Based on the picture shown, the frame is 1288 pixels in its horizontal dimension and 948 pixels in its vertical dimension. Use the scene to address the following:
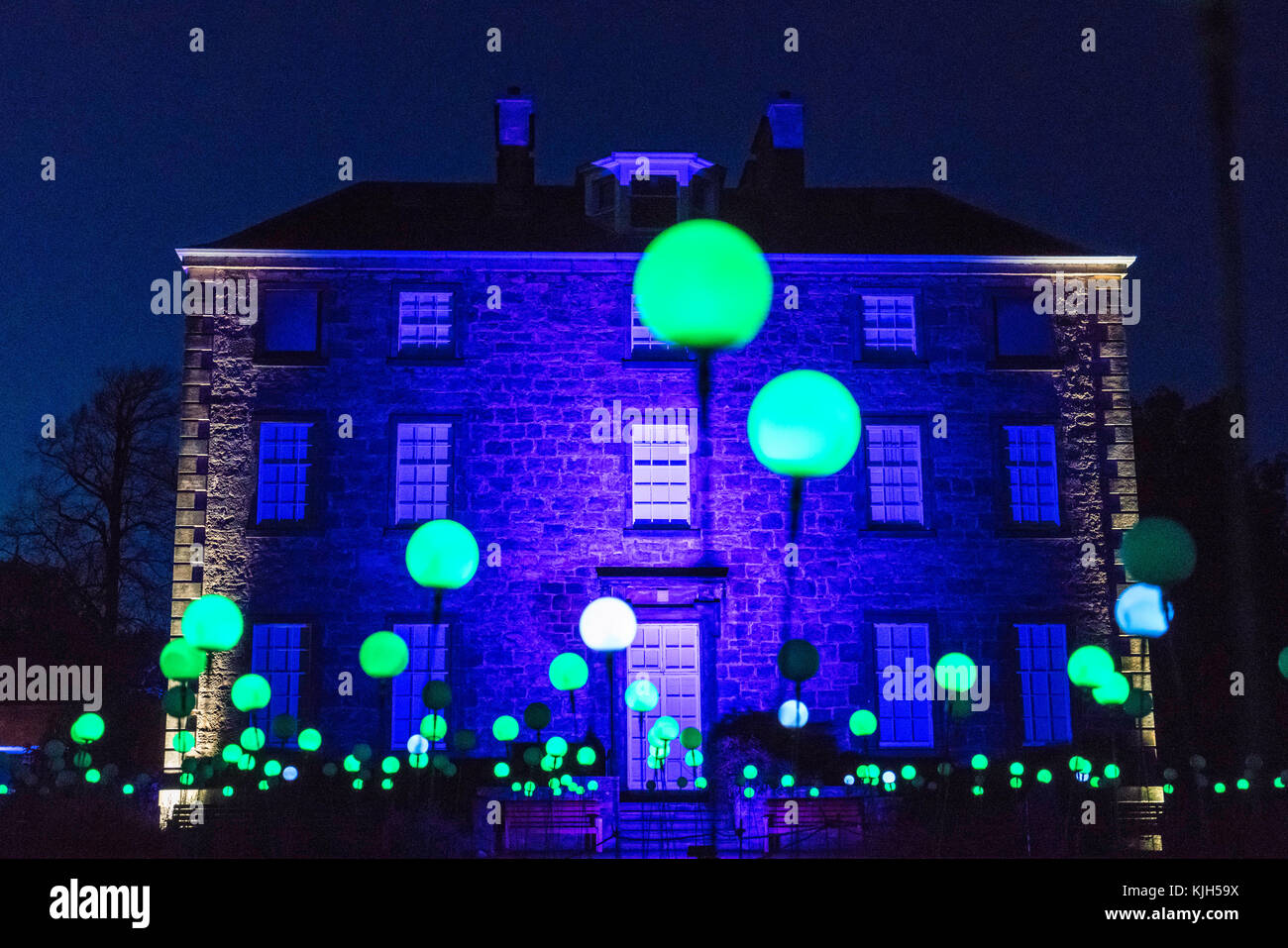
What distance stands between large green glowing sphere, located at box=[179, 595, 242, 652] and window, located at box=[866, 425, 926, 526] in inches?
402

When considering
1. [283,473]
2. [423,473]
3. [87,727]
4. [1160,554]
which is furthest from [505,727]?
[1160,554]

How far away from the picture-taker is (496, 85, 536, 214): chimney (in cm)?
2188

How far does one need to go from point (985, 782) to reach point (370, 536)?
34.3ft

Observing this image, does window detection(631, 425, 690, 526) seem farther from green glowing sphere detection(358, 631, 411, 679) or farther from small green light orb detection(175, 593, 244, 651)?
small green light orb detection(175, 593, 244, 651)

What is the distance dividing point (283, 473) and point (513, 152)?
23.3 ft

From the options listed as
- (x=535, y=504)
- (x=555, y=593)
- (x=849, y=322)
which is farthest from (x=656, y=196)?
(x=555, y=593)

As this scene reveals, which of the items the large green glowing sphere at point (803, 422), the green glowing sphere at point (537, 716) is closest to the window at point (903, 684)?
the green glowing sphere at point (537, 716)

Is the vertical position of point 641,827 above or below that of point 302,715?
below

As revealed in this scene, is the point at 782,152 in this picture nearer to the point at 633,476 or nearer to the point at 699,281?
the point at 633,476

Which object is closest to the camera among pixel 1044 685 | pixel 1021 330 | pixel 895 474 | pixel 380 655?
Result: pixel 380 655

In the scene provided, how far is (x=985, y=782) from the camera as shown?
19.0 m

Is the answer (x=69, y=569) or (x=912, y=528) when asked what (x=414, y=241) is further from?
(x=69, y=569)

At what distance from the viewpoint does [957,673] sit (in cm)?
1961
